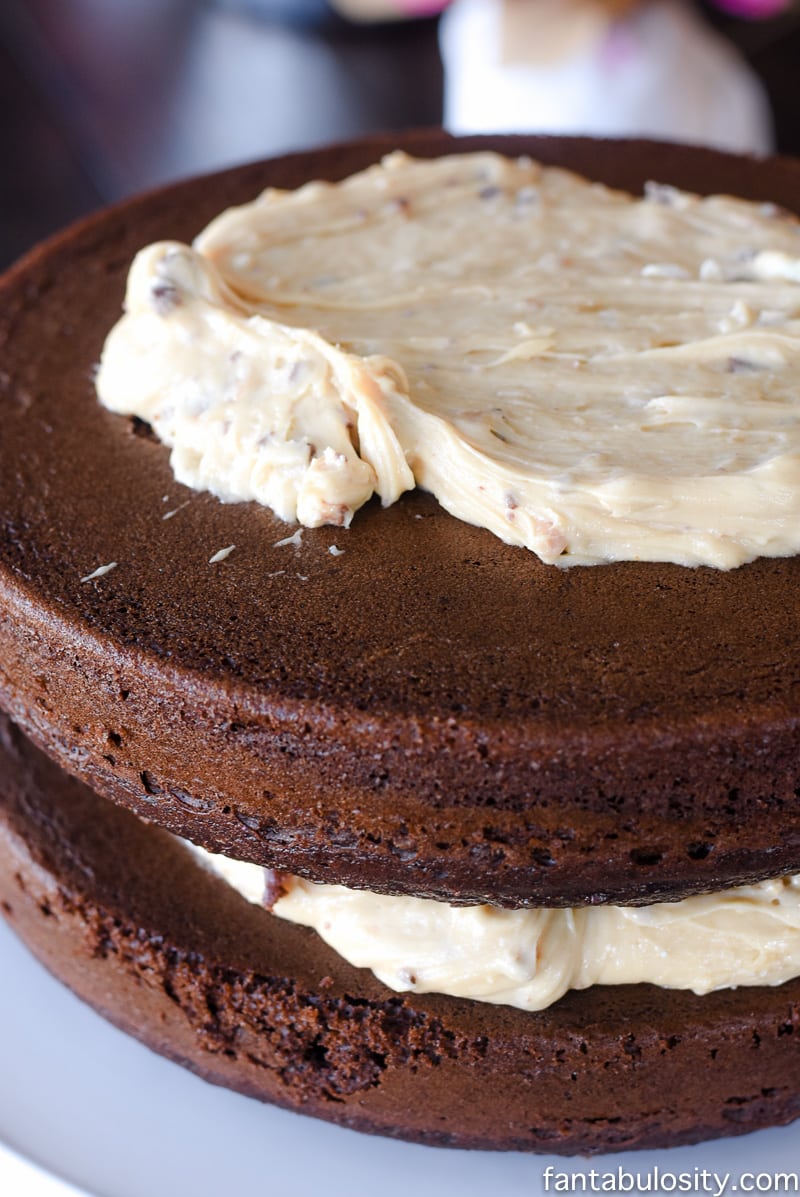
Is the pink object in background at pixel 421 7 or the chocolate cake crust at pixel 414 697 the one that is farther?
the pink object in background at pixel 421 7

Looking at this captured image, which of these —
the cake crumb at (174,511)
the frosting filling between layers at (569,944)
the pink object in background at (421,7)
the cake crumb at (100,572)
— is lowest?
the pink object in background at (421,7)

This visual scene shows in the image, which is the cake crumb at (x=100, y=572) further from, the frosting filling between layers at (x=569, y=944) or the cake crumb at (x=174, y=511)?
the frosting filling between layers at (x=569, y=944)

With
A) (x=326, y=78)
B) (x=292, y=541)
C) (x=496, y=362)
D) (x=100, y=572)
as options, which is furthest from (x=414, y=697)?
(x=326, y=78)

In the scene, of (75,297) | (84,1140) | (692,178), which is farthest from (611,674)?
(692,178)

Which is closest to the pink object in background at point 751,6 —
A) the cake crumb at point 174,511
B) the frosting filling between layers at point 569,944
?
the cake crumb at point 174,511

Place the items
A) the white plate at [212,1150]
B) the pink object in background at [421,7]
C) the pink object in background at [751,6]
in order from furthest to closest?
the pink object in background at [421,7] < the pink object in background at [751,6] < the white plate at [212,1150]

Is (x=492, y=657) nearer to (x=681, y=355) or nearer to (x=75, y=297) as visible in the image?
(x=681, y=355)

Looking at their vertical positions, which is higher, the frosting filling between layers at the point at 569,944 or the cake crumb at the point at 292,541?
the cake crumb at the point at 292,541

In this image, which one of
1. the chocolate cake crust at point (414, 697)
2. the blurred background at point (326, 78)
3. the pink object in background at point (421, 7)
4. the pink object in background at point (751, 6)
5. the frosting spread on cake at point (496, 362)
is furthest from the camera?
the pink object in background at point (421, 7)
